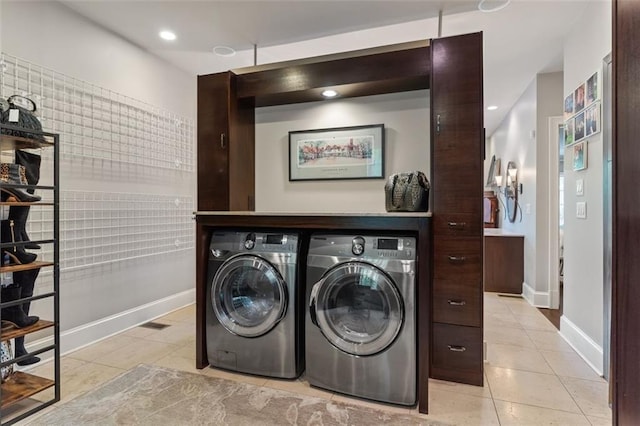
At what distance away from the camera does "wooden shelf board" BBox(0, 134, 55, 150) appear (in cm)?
176

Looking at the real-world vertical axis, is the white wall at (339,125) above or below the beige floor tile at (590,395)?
above

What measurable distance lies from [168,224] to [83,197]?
0.96 metres

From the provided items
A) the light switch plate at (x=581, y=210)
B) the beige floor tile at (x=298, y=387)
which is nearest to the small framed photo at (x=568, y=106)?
the light switch plate at (x=581, y=210)

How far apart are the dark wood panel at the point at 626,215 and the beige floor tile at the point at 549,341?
2.03 m

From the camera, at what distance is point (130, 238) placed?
3.15 m

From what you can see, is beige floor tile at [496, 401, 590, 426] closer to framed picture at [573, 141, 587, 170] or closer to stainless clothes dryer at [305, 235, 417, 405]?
stainless clothes dryer at [305, 235, 417, 405]

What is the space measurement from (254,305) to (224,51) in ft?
8.04

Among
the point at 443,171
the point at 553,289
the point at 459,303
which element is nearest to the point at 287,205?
the point at 443,171

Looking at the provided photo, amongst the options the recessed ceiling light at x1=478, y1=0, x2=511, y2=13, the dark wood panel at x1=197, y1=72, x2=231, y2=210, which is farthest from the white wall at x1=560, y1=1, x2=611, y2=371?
the dark wood panel at x1=197, y1=72, x2=231, y2=210

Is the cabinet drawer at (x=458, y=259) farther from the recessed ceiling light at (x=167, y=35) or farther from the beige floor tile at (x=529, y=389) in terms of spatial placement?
the recessed ceiling light at (x=167, y=35)

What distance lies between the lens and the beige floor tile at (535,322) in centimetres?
315

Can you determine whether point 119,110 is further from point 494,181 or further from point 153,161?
point 494,181

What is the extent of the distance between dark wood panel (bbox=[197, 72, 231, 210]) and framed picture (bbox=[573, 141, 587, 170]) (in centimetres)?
273

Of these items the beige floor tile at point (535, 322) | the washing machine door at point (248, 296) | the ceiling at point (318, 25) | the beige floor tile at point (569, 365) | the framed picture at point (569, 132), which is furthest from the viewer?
the beige floor tile at point (535, 322)
